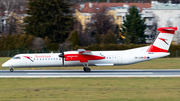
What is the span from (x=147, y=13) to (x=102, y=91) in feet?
209

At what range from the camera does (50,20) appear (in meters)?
55.9

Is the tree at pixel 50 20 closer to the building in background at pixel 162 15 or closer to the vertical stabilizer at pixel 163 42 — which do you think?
the building in background at pixel 162 15

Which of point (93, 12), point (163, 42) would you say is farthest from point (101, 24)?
point (163, 42)

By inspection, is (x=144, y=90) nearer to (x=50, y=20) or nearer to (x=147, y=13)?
(x=50, y=20)

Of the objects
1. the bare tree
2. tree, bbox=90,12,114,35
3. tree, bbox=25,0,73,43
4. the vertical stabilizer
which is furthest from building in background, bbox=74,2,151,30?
the vertical stabilizer

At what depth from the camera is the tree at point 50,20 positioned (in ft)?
182

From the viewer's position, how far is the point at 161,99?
1445 centimetres

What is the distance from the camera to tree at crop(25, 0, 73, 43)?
182 feet

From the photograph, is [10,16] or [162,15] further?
[162,15]

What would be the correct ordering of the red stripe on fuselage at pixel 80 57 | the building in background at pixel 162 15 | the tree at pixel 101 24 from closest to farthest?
the red stripe on fuselage at pixel 80 57
the tree at pixel 101 24
the building in background at pixel 162 15

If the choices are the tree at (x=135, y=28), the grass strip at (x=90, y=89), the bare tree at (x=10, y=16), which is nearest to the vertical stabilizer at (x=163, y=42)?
the grass strip at (x=90, y=89)

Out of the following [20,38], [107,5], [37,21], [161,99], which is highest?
[107,5]

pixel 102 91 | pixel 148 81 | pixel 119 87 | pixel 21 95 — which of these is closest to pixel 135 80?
pixel 148 81

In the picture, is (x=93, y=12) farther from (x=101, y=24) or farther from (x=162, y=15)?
(x=162, y=15)
